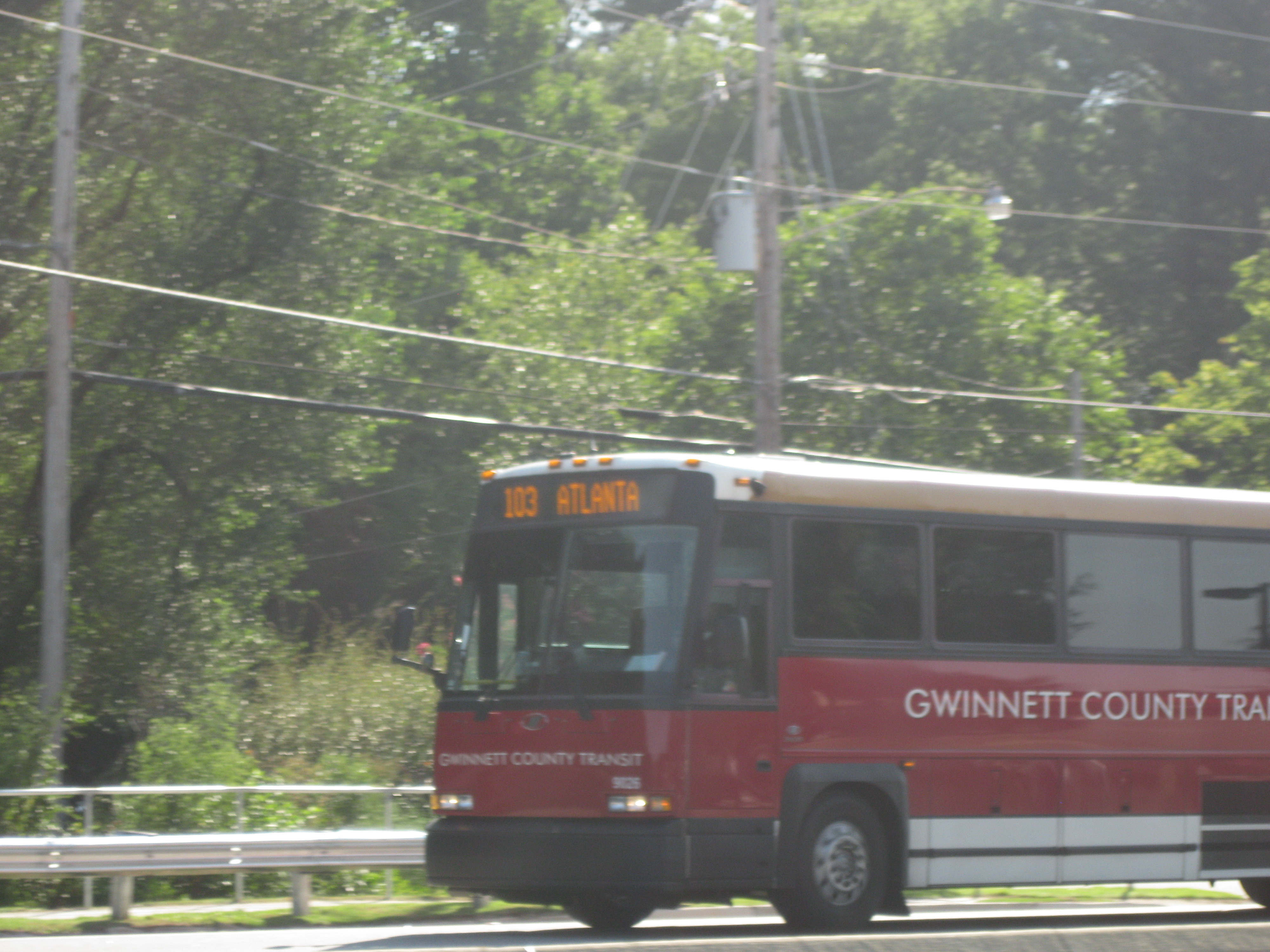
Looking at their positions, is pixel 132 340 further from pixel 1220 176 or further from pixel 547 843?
pixel 1220 176

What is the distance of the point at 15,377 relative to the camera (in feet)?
71.3

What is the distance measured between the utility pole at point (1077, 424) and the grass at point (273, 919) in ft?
52.3

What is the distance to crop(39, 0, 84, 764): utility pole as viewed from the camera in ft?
65.3

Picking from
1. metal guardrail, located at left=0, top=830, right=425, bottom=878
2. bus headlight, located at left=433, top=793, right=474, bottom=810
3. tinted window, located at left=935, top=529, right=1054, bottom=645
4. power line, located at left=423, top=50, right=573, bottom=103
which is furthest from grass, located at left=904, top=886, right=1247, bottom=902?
power line, located at left=423, top=50, right=573, bottom=103

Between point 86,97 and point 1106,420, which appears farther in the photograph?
point 1106,420

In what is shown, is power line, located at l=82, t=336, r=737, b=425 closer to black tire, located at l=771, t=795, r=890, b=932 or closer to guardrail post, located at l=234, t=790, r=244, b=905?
guardrail post, located at l=234, t=790, r=244, b=905

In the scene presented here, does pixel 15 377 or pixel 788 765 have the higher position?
pixel 15 377

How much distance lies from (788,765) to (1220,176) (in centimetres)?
4294

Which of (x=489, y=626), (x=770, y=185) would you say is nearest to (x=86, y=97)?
(x=770, y=185)

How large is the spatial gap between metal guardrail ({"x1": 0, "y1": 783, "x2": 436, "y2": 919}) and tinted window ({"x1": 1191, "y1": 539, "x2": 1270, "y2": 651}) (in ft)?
19.6

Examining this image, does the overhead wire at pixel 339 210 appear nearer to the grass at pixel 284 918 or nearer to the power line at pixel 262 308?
the power line at pixel 262 308

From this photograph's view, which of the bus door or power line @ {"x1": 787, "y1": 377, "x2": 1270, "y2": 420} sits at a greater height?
power line @ {"x1": 787, "y1": 377, "x2": 1270, "y2": 420}

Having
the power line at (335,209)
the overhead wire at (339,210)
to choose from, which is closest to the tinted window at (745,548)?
the overhead wire at (339,210)

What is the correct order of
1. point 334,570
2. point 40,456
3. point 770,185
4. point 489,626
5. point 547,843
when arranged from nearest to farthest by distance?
point 547,843, point 489,626, point 770,185, point 40,456, point 334,570
